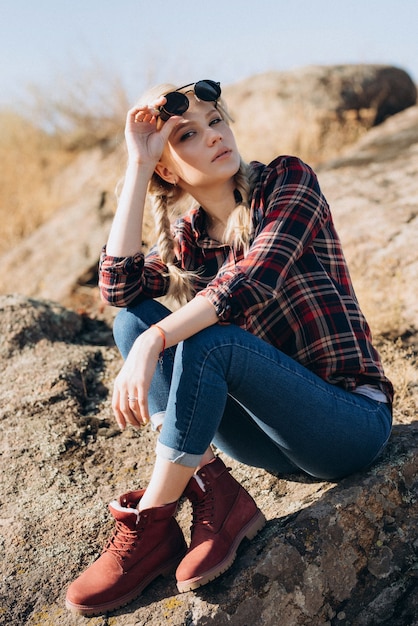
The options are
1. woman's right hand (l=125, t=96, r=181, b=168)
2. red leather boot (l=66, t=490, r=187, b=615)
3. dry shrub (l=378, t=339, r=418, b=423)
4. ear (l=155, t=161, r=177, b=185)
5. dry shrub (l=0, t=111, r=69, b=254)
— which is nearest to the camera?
red leather boot (l=66, t=490, r=187, b=615)

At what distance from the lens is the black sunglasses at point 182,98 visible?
239 cm

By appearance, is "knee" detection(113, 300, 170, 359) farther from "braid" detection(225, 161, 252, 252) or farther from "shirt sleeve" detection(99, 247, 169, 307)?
"braid" detection(225, 161, 252, 252)

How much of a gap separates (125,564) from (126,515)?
141mm

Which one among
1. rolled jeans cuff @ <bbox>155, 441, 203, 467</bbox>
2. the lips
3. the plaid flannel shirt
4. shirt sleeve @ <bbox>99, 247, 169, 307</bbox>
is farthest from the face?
rolled jeans cuff @ <bbox>155, 441, 203, 467</bbox>

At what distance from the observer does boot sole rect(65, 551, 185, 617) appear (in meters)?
2.04

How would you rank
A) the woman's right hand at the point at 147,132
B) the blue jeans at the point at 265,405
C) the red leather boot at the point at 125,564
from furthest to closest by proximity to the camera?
the woman's right hand at the point at 147,132
the red leather boot at the point at 125,564
the blue jeans at the point at 265,405

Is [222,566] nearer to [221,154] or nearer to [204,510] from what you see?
[204,510]

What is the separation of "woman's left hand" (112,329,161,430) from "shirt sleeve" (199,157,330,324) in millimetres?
215

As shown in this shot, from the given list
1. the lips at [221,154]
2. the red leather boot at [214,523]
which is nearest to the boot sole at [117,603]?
the red leather boot at [214,523]

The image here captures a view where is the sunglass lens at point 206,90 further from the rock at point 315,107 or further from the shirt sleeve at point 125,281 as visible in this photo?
the rock at point 315,107

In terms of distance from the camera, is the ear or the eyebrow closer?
the eyebrow

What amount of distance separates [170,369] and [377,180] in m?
3.22

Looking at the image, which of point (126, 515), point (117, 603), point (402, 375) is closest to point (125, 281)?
point (126, 515)

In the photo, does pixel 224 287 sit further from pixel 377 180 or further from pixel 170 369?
pixel 377 180
